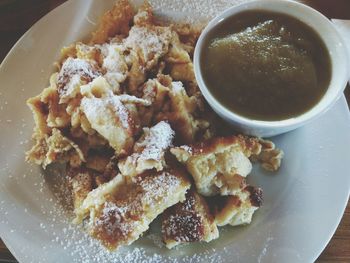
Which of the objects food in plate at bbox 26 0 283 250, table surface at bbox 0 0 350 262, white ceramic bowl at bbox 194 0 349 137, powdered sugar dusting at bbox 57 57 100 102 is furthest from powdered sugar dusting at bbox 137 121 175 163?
table surface at bbox 0 0 350 262

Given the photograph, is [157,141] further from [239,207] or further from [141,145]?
[239,207]

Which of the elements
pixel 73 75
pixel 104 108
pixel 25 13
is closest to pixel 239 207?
pixel 104 108

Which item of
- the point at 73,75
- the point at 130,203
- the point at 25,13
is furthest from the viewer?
the point at 25,13

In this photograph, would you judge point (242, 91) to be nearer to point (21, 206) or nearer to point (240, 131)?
point (240, 131)

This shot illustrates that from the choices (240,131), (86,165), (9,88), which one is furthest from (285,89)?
(9,88)

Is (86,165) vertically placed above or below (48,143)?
below

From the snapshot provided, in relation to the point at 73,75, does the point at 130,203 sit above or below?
below

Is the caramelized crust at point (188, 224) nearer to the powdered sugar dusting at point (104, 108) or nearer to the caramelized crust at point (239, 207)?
the caramelized crust at point (239, 207)
